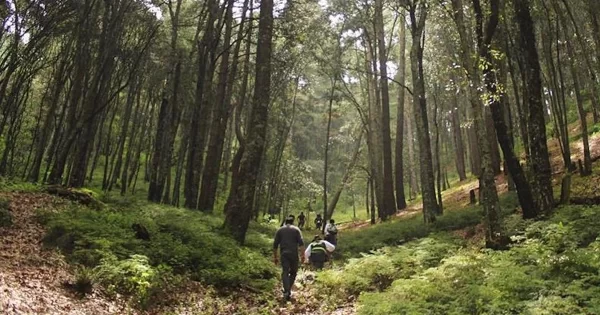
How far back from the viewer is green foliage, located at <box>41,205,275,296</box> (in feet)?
26.3

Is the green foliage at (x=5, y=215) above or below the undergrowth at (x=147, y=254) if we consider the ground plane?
above

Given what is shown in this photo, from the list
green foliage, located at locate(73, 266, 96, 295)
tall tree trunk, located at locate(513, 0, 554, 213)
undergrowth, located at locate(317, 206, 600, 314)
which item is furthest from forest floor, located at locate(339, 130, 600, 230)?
green foliage, located at locate(73, 266, 96, 295)

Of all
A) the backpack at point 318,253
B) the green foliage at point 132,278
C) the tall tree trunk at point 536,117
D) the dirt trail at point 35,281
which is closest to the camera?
the dirt trail at point 35,281

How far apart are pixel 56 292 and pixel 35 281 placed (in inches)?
15.3

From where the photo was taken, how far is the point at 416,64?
1800 centimetres

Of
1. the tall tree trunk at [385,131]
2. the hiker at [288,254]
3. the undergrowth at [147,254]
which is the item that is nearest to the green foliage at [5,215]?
the undergrowth at [147,254]

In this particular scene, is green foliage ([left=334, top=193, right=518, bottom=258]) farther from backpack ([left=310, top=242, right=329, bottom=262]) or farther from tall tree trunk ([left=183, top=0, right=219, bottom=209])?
tall tree trunk ([left=183, top=0, right=219, bottom=209])

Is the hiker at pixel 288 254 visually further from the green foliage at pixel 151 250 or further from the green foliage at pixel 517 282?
the green foliage at pixel 517 282

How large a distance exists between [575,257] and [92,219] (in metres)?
9.43

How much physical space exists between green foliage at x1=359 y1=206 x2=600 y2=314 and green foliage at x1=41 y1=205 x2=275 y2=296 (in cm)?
323

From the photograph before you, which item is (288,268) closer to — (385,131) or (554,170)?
(554,170)

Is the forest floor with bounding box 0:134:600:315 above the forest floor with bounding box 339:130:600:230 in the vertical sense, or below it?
below

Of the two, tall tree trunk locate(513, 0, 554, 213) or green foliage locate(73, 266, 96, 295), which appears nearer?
green foliage locate(73, 266, 96, 295)

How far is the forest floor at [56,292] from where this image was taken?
20.3ft
